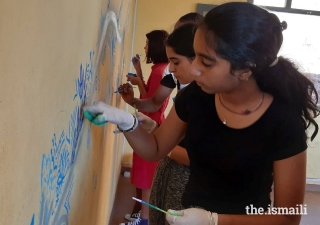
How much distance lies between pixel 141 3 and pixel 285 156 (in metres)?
2.88

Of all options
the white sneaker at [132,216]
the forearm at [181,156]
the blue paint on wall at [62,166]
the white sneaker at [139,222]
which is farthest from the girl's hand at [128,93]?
the white sneaker at [132,216]

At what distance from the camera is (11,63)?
1.24ft

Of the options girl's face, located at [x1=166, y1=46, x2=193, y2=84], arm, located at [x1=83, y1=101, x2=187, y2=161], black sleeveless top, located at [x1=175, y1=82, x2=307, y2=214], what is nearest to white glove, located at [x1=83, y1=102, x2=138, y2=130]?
arm, located at [x1=83, y1=101, x2=187, y2=161]

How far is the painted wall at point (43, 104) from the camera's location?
385mm

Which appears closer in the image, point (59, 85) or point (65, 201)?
point (59, 85)

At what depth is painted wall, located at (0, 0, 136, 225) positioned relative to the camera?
39 cm

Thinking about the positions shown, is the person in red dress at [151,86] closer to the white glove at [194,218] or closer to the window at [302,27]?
the white glove at [194,218]

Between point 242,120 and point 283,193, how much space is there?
0.22 metres

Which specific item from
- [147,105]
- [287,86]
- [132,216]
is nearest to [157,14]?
[147,105]

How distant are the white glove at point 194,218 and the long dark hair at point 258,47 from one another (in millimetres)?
357

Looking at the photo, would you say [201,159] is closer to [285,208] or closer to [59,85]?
[285,208]

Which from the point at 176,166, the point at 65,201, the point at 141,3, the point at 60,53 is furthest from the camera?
the point at 141,3

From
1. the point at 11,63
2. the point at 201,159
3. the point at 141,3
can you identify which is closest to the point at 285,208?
the point at 201,159

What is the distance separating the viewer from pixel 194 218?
953mm
